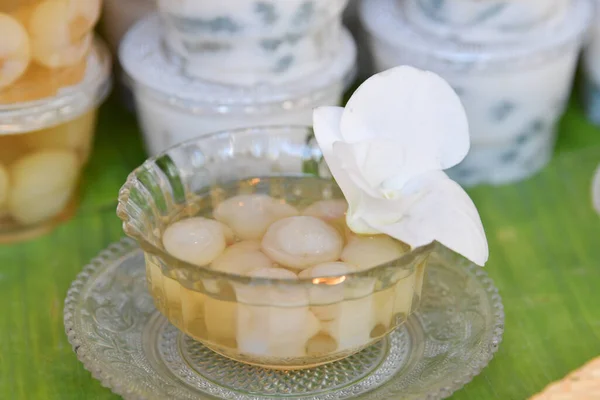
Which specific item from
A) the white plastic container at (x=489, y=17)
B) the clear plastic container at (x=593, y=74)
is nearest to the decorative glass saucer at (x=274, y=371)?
the white plastic container at (x=489, y=17)

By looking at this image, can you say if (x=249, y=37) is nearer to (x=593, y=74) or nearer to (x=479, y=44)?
(x=479, y=44)

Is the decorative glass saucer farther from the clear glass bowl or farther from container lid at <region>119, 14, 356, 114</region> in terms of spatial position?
container lid at <region>119, 14, 356, 114</region>

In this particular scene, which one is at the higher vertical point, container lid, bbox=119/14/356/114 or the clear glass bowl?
the clear glass bowl

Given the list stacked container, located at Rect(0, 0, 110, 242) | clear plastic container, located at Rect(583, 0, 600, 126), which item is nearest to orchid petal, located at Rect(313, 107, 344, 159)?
stacked container, located at Rect(0, 0, 110, 242)

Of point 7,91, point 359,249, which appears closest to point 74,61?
point 7,91

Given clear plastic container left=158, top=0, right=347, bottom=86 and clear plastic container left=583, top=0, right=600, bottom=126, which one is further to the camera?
clear plastic container left=583, top=0, right=600, bottom=126

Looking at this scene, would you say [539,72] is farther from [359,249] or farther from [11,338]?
[11,338]

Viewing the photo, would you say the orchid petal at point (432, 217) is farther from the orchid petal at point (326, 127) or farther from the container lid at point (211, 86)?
the container lid at point (211, 86)

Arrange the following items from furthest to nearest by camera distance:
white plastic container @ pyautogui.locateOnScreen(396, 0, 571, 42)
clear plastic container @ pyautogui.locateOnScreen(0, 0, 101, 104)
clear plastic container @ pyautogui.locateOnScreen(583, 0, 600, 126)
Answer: clear plastic container @ pyautogui.locateOnScreen(583, 0, 600, 126) < white plastic container @ pyautogui.locateOnScreen(396, 0, 571, 42) < clear plastic container @ pyautogui.locateOnScreen(0, 0, 101, 104)
